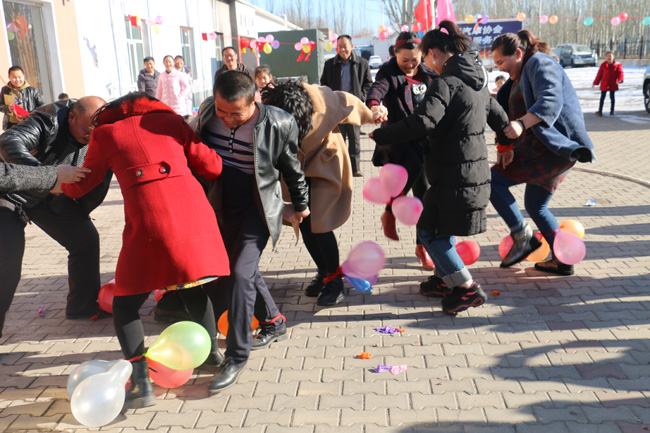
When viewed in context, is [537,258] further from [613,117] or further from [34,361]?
[613,117]

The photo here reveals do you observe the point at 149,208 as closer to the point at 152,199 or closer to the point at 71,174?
the point at 152,199

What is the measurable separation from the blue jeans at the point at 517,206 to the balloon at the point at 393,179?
2.92 ft

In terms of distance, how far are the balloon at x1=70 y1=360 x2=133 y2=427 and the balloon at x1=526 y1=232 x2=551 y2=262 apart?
134 inches

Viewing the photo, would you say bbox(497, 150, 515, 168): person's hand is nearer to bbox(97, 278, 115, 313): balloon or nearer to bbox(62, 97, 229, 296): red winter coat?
bbox(62, 97, 229, 296): red winter coat

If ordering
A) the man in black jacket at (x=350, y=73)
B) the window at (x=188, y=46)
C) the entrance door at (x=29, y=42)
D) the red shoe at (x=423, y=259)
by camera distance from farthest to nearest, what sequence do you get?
the window at (x=188, y=46) → the entrance door at (x=29, y=42) → the man in black jacket at (x=350, y=73) → the red shoe at (x=423, y=259)

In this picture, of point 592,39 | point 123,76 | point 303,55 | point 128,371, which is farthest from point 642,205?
point 592,39

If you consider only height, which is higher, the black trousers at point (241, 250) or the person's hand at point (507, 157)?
the person's hand at point (507, 157)

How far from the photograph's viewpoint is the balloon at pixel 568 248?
456 cm

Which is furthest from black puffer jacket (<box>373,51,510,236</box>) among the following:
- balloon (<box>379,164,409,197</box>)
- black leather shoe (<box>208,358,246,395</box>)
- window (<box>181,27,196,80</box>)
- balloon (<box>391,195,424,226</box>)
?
window (<box>181,27,196,80</box>)

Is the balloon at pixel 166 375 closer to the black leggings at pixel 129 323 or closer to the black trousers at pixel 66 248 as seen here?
the black leggings at pixel 129 323

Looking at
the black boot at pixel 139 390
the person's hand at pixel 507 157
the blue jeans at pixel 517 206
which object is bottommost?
the black boot at pixel 139 390

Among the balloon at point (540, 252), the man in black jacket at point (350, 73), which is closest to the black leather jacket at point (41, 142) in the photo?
the balloon at point (540, 252)

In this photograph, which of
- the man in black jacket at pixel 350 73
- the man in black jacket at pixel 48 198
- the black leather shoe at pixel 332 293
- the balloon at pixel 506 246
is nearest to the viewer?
the man in black jacket at pixel 48 198

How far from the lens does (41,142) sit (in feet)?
12.3
